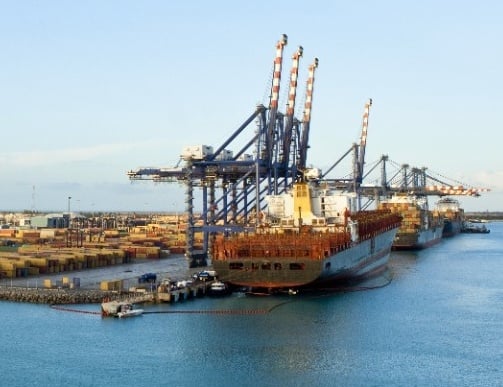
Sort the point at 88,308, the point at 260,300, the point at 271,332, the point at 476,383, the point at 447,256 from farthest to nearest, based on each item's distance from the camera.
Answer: the point at 447,256
the point at 260,300
the point at 88,308
the point at 271,332
the point at 476,383

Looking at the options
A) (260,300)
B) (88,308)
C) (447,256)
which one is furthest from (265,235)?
(447,256)

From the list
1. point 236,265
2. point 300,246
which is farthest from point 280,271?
point 236,265

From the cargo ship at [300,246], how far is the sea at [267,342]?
1611 mm

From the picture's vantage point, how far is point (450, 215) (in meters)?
175

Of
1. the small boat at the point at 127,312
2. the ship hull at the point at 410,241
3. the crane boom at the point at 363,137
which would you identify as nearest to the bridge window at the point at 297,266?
the small boat at the point at 127,312

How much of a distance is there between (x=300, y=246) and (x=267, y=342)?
13.8 meters

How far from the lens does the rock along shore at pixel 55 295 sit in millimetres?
47375

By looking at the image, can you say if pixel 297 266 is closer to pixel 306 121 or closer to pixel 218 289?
pixel 218 289

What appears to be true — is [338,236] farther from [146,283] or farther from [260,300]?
[146,283]

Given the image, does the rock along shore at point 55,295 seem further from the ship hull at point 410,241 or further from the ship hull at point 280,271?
the ship hull at point 410,241

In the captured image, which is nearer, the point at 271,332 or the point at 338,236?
the point at 271,332

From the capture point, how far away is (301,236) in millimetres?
52219

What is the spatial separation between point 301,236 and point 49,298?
1811 cm

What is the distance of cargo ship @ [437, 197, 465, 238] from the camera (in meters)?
156
